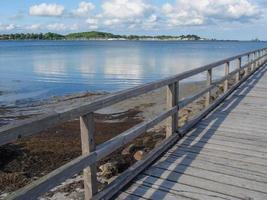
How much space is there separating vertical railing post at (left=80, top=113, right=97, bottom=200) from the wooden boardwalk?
409 mm

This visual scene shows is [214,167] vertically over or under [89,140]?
under

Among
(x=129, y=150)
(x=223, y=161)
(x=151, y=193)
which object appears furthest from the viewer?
(x=129, y=150)

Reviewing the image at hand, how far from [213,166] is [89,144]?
81.8 inches

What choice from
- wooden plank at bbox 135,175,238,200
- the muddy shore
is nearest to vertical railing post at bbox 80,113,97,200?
wooden plank at bbox 135,175,238,200

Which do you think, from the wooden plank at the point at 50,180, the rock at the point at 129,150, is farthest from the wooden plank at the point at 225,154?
the rock at the point at 129,150

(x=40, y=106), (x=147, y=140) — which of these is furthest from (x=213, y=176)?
(x=40, y=106)

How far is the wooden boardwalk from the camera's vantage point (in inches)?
158

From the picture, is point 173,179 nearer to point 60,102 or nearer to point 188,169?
point 188,169

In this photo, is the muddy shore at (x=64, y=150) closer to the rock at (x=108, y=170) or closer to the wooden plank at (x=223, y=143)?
the rock at (x=108, y=170)

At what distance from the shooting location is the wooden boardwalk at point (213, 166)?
13.2ft

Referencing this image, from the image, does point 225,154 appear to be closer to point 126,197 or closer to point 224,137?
point 224,137

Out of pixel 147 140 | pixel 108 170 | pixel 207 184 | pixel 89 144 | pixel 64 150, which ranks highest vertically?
pixel 89 144

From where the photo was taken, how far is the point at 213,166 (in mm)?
4809

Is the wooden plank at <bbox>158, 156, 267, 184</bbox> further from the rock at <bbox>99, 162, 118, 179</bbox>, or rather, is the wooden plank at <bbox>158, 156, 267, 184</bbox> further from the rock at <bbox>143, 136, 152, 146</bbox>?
the rock at <bbox>143, 136, 152, 146</bbox>
